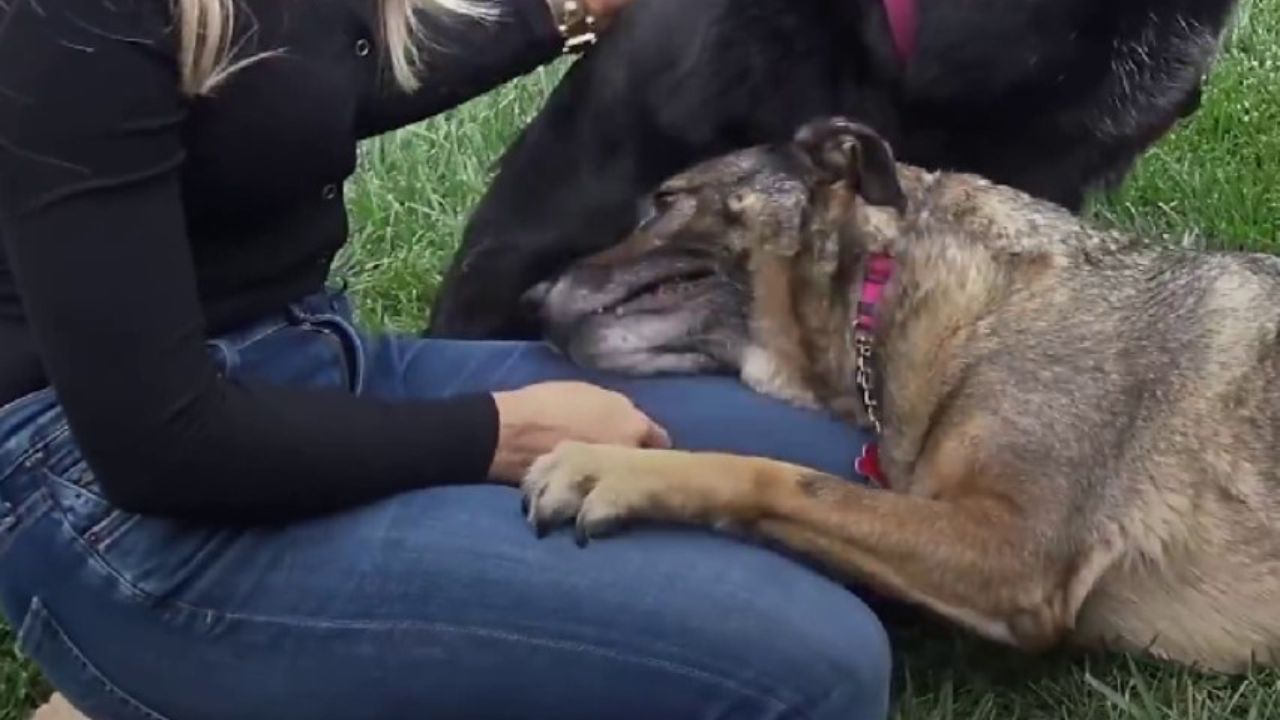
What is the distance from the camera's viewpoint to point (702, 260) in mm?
3045

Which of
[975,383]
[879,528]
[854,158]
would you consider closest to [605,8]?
[854,158]

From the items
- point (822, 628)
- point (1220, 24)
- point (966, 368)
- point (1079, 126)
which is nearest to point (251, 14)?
point (822, 628)

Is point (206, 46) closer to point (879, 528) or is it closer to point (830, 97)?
point (879, 528)

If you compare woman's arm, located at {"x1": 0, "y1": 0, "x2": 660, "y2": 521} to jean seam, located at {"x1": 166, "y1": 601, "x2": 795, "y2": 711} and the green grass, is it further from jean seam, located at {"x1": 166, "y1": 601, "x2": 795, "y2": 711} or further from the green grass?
the green grass

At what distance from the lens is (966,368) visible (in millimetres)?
2795

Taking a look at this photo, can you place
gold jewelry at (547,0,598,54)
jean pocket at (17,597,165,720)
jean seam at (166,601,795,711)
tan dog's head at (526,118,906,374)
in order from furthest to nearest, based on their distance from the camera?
gold jewelry at (547,0,598,54)
tan dog's head at (526,118,906,374)
jean pocket at (17,597,165,720)
jean seam at (166,601,795,711)

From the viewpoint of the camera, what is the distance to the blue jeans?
2.17 meters

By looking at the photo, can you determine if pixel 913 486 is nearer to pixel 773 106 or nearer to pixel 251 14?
pixel 773 106

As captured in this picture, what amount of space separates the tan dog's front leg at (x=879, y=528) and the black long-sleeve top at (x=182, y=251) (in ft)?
0.96

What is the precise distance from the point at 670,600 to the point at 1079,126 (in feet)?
4.96

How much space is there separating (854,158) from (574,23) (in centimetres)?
77

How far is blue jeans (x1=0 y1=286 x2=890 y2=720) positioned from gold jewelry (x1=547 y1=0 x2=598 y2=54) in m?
1.24

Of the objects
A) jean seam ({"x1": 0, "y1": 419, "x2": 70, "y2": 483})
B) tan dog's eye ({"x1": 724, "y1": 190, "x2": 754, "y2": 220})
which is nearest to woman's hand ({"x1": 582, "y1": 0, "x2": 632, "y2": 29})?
tan dog's eye ({"x1": 724, "y1": 190, "x2": 754, "y2": 220})

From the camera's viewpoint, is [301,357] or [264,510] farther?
[301,357]
